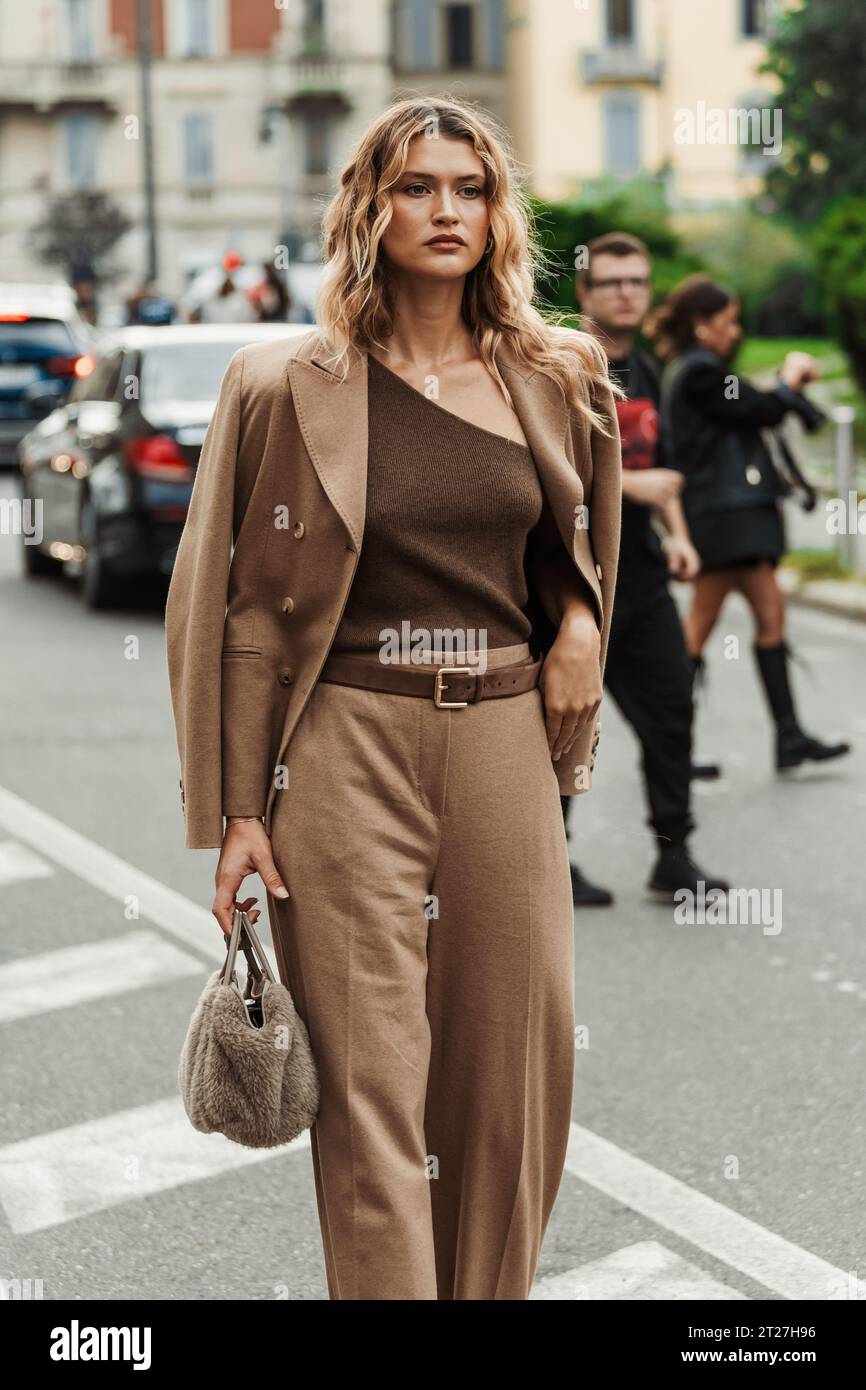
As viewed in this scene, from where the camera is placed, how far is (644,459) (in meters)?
6.20

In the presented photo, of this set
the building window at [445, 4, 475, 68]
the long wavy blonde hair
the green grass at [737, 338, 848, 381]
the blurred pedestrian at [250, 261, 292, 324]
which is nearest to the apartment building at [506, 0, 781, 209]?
the building window at [445, 4, 475, 68]

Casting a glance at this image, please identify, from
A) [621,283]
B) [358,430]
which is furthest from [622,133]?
[358,430]

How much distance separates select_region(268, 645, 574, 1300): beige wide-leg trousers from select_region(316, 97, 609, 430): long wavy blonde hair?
0.45 m

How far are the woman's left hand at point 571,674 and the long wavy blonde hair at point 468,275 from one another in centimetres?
31

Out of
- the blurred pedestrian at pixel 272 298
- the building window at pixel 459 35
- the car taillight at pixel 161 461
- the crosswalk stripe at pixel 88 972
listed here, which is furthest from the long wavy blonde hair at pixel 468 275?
the building window at pixel 459 35

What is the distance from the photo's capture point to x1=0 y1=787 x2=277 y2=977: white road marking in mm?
Answer: 5926

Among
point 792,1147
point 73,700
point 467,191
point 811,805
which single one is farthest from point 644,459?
point 73,700

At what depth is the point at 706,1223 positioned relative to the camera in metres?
3.94

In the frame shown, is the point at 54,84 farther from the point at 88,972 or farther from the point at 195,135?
the point at 88,972

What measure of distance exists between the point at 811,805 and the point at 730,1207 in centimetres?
362

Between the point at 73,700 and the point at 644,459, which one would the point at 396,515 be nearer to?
→ the point at 644,459

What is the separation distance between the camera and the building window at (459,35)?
62.2 m

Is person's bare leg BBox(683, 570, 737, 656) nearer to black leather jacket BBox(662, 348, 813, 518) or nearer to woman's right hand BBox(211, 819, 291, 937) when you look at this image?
black leather jacket BBox(662, 348, 813, 518)

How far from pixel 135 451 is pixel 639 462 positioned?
614cm
